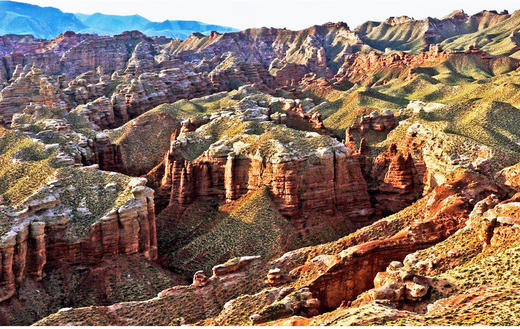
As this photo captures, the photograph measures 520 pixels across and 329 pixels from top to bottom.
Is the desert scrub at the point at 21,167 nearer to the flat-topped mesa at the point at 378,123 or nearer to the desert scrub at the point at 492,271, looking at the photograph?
the desert scrub at the point at 492,271

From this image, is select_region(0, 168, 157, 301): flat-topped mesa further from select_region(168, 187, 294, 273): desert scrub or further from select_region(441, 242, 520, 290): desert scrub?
select_region(441, 242, 520, 290): desert scrub

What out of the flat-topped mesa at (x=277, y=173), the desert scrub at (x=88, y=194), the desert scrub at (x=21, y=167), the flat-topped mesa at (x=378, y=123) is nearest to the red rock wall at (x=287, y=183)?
the flat-topped mesa at (x=277, y=173)

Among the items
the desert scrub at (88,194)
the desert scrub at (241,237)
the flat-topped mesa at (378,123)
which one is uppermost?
the flat-topped mesa at (378,123)

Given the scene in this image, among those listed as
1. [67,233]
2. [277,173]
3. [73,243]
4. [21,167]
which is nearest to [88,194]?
[67,233]

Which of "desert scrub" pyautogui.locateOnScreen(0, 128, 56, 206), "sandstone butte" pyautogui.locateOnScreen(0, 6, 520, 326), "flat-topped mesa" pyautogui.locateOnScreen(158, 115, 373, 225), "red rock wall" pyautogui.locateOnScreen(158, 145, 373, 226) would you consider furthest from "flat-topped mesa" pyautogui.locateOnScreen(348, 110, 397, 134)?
"desert scrub" pyautogui.locateOnScreen(0, 128, 56, 206)

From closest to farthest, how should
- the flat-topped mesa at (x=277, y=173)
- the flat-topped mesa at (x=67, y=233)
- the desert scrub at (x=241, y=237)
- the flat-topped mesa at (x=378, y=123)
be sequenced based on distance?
1. the flat-topped mesa at (x=67, y=233)
2. the desert scrub at (x=241, y=237)
3. the flat-topped mesa at (x=277, y=173)
4. the flat-topped mesa at (x=378, y=123)

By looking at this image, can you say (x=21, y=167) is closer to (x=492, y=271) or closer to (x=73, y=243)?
(x=73, y=243)

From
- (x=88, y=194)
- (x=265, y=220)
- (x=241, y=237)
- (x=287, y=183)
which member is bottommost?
(x=241, y=237)

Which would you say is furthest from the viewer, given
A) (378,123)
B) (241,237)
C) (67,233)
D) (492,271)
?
(378,123)
